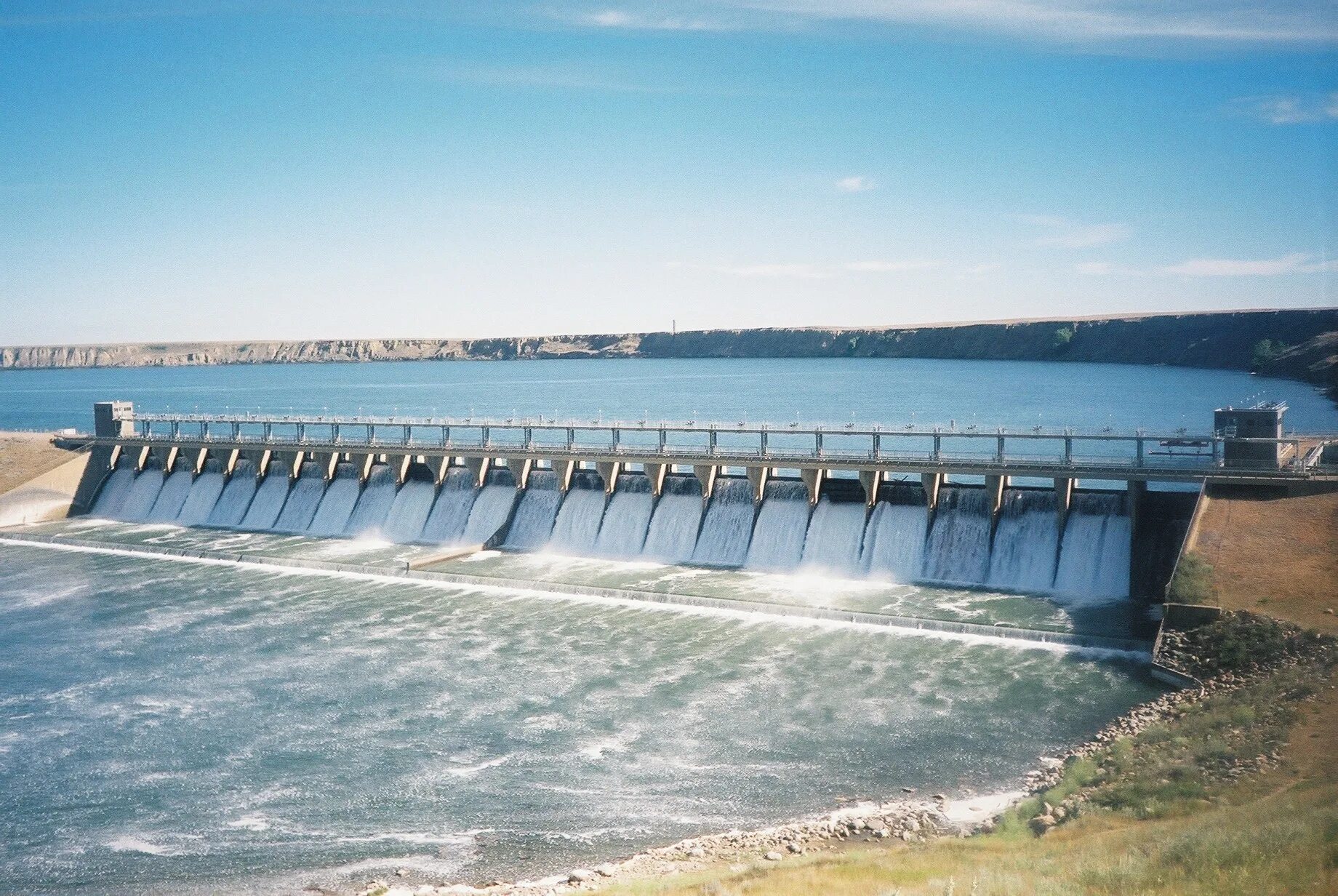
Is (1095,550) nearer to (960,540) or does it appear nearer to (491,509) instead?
(960,540)

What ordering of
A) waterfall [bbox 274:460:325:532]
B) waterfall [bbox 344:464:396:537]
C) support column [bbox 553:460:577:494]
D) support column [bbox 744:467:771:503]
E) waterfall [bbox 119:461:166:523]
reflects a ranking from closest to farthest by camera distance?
support column [bbox 744:467:771:503] < support column [bbox 553:460:577:494] < waterfall [bbox 344:464:396:537] < waterfall [bbox 274:460:325:532] < waterfall [bbox 119:461:166:523]

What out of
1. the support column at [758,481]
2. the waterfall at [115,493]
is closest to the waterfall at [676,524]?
the support column at [758,481]

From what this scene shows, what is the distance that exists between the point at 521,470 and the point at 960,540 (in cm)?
2595

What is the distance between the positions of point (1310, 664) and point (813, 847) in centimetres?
1686

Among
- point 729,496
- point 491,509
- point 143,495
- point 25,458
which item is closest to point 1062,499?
point 729,496

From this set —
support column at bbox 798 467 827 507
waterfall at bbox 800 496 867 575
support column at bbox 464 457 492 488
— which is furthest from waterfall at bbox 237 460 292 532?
waterfall at bbox 800 496 867 575

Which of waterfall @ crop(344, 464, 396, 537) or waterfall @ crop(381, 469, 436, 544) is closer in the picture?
waterfall @ crop(381, 469, 436, 544)

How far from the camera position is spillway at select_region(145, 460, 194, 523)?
7350 centimetres

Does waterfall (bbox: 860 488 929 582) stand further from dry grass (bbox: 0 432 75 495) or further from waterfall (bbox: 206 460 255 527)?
dry grass (bbox: 0 432 75 495)

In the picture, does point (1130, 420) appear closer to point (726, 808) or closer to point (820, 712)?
point (820, 712)

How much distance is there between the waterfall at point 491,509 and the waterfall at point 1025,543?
27.3 m

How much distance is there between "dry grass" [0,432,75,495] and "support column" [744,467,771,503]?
50.5m

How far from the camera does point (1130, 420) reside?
103 metres

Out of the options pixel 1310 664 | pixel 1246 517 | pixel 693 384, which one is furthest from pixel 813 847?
pixel 693 384
